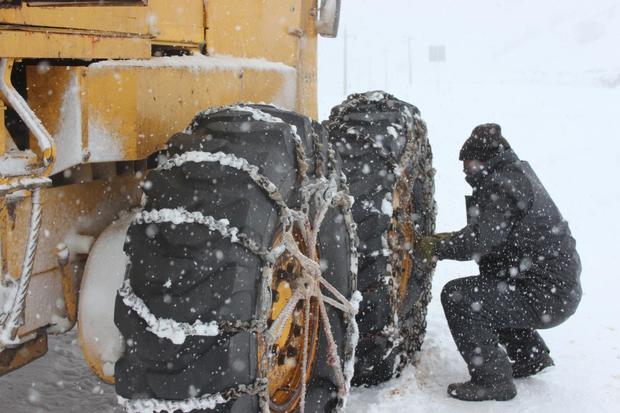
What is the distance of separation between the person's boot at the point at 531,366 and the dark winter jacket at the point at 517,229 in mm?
540

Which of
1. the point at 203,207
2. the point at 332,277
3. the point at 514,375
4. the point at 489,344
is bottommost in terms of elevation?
the point at 514,375

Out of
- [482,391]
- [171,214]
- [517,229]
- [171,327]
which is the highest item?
[171,214]

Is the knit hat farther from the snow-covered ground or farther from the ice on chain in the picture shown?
the ice on chain

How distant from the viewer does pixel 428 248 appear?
4.43 metres

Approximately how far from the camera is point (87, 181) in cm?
282

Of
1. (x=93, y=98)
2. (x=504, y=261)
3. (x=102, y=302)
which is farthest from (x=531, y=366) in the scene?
(x=93, y=98)

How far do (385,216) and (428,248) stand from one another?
71 cm

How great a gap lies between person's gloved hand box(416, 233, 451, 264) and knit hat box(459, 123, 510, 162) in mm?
520

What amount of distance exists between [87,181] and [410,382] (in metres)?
2.32

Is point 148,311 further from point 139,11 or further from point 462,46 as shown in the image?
point 462,46

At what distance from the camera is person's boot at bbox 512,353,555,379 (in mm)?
4500

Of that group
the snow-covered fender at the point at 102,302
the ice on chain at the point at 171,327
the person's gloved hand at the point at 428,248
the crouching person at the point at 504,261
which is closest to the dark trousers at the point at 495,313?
the crouching person at the point at 504,261

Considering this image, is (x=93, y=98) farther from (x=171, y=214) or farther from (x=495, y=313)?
(x=495, y=313)

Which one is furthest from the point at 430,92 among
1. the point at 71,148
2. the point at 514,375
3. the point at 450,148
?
the point at 71,148
